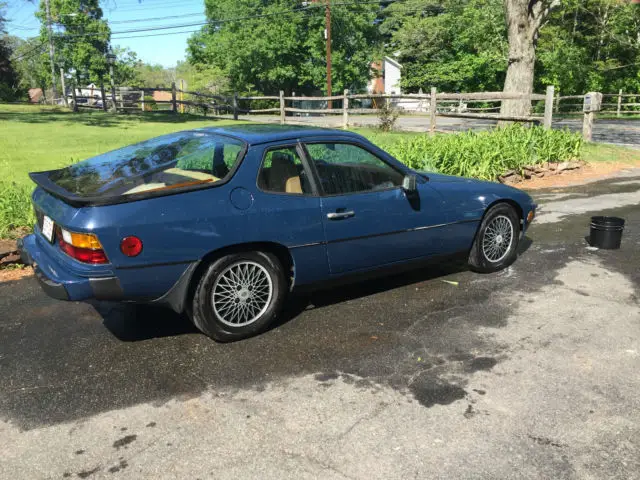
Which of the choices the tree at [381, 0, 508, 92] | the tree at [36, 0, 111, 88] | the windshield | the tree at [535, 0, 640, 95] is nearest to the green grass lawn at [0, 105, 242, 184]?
the windshield

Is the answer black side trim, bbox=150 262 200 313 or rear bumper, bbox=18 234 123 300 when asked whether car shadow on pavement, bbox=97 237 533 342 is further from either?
rear bumper, bbox=18 234 123 300

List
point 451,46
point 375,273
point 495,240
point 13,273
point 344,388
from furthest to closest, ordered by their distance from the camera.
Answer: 1. point 451,46
2. point 13,273
3. point 495,240
4. point 375,273
5. point 344,388

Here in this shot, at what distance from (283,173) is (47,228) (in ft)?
5.71

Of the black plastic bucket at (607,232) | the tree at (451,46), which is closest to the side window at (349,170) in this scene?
the black plastic bucket at (607,232)

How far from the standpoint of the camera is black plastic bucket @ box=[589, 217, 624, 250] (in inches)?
252

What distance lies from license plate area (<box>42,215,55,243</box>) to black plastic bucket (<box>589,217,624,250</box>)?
5.68 metres

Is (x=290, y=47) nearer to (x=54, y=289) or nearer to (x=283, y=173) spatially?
(x=283, y=173)

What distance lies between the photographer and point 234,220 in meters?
3.92

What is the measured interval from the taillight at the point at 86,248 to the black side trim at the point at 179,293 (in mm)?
475

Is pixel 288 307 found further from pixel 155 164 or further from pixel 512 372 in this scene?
pixel 512 372

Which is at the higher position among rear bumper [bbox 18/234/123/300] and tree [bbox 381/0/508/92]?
tree [bbox 381/0/508/92]

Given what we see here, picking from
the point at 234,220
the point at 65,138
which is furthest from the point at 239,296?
the point at 65,138

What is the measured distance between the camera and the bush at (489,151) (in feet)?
33.3

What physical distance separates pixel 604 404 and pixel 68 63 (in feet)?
265
